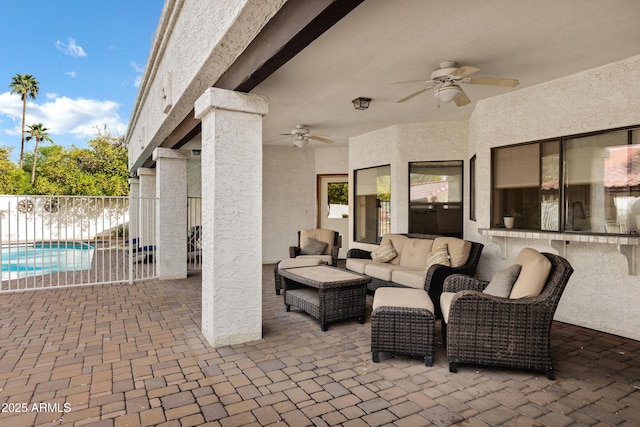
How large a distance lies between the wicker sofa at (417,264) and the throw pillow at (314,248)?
64 cm

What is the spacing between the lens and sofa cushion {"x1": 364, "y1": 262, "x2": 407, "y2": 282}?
514cm

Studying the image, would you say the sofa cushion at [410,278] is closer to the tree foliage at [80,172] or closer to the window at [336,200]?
the window at [336,200]

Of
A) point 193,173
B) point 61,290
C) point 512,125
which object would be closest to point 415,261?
point 512,125

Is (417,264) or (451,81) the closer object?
(451,81)

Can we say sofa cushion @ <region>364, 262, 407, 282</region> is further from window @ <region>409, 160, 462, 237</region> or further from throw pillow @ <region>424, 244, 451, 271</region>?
window @ <region>409, 160, 462, 237</region>

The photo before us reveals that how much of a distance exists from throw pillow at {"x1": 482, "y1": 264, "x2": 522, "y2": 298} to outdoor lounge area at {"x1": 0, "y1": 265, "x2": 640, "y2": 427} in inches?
24.1

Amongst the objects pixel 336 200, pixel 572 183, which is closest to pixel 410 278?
pixel 572 183

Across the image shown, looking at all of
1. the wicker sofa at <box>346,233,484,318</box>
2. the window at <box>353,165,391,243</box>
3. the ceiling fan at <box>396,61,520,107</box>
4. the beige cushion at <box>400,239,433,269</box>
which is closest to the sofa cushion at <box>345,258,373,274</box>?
the wicker sofa at <box>346,233,484,318</box>

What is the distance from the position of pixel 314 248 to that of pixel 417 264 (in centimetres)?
199

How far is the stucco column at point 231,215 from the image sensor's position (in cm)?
343

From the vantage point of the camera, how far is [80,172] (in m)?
16.7

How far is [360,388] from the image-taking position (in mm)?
2643

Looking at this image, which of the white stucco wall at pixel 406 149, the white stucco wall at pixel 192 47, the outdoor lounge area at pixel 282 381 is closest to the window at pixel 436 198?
the white stucco wall at pixel 406 149

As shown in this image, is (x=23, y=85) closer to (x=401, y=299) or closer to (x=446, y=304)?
(x=401, y=299)
